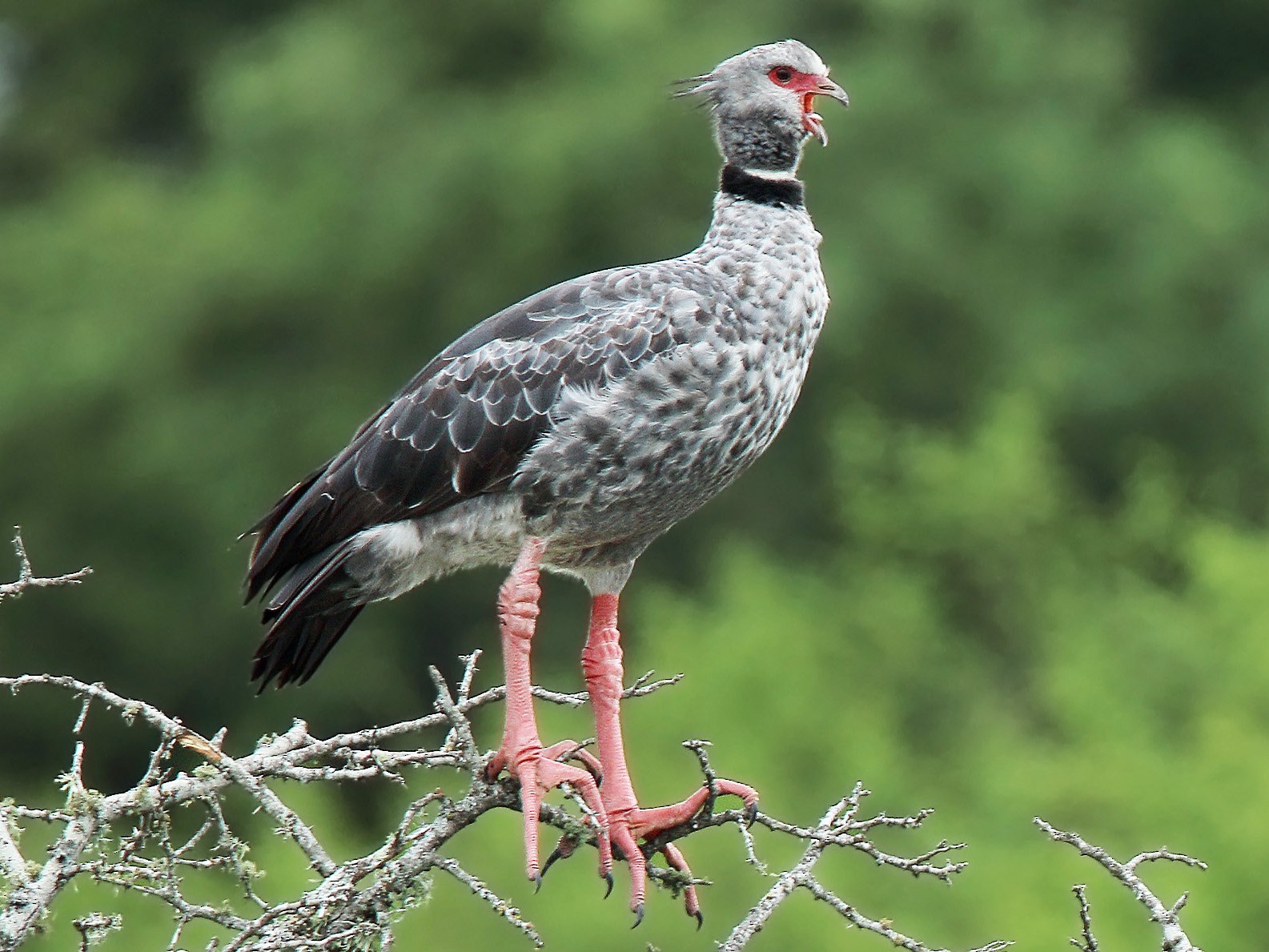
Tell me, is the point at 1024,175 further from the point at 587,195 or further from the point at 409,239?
the point at 409,239

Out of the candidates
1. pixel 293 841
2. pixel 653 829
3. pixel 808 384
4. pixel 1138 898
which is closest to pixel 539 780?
pixel 653 829

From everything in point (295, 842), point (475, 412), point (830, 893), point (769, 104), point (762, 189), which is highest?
point (769, 104)

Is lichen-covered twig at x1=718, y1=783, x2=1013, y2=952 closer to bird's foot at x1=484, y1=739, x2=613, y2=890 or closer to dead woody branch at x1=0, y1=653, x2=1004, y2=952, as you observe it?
dead woody branch at x1=0, y1=653, x2=1004, y2=952

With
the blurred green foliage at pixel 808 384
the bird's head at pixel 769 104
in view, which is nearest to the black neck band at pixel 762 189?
the bird's head at pixel 769 104

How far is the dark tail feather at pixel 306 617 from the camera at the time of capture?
4.44 meters

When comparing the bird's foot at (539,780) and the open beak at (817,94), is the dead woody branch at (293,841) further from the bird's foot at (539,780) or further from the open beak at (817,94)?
the open beak at (817,94)

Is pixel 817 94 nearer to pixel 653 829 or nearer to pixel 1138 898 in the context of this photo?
pixel 653 829

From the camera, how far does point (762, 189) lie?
461 centimetres

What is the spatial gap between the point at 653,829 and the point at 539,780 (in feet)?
1.01

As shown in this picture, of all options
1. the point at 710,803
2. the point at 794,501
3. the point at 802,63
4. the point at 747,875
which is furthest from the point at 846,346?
the point at 710,803

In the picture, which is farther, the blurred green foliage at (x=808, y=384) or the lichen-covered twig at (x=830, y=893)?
the blurred green foliage at (x=808, y=384)

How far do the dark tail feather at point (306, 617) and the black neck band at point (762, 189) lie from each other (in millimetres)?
1059

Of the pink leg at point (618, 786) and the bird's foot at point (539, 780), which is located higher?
the pink leg at point (618, 786)

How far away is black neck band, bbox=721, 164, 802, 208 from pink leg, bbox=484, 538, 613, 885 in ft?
2.73
